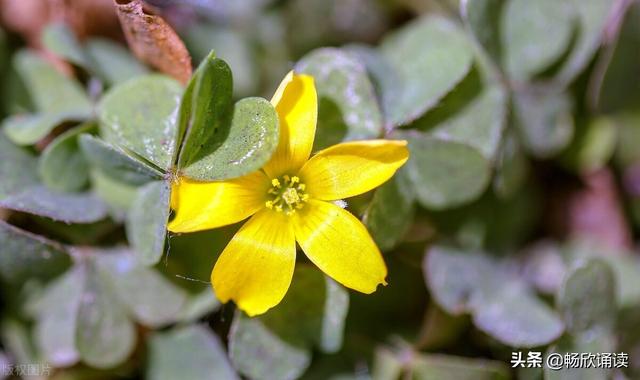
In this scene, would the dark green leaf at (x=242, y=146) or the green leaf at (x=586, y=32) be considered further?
the green leaf at (x=586, y=32)

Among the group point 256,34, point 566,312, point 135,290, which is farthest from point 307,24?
point 566,312

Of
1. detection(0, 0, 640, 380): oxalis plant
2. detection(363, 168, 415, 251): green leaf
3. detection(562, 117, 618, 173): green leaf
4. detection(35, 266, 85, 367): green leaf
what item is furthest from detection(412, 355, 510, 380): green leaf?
detection(35, 266, 85, 367): green leaf

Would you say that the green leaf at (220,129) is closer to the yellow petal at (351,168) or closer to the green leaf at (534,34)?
the yellow petal at (351,168)

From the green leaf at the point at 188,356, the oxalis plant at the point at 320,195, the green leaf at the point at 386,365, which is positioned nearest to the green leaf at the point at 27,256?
the oxalis plant at the point at 320,195

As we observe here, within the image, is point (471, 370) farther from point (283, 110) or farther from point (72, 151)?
point (72, 151)

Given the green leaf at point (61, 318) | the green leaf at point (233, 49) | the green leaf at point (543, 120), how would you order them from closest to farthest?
the green leaf at point (61, 318), the green leaf at point (543, 120), the green leaf at point (233, 49)

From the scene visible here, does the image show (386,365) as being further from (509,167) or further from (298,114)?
(298,114)

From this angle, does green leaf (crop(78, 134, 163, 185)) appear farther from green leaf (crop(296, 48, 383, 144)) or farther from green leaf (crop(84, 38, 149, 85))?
green leaf (crop(296, 48, 383, 144))
